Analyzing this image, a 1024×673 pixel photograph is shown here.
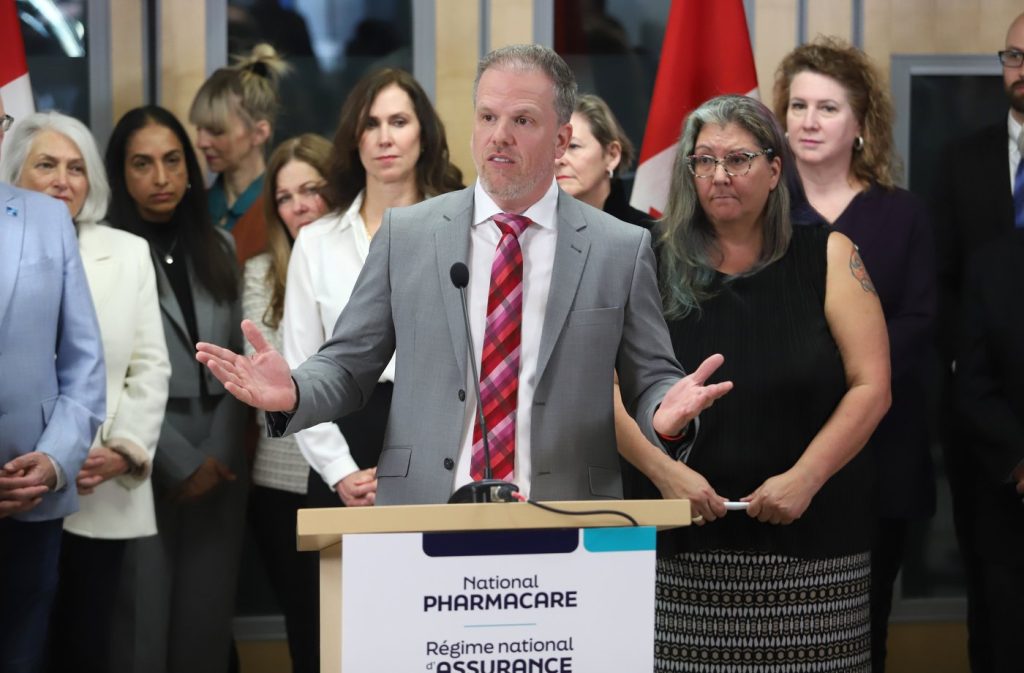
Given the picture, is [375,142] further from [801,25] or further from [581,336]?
[801,25]

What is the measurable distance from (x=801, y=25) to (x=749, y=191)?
6.67 feet

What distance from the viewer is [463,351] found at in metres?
2.33

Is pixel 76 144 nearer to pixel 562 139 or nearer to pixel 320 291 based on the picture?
pixel 320 291

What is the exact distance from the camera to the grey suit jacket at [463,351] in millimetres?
2350

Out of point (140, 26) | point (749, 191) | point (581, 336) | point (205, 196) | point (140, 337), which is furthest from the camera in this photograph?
point (140, 26)

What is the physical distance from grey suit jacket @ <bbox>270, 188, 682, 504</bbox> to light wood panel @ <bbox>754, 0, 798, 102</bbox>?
2575 millimetres

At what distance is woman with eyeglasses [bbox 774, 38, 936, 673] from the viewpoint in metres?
3.77

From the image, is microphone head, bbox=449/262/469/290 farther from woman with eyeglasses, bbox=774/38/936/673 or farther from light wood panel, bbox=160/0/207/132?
light wood panel, bbox=160/0/207/132

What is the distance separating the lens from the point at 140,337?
3.96m

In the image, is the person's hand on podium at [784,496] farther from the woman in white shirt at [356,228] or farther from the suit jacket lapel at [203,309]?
the suit jacket lapel at [203,309]

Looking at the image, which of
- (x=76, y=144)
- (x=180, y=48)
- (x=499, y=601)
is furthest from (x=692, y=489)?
(x=180, y=48)

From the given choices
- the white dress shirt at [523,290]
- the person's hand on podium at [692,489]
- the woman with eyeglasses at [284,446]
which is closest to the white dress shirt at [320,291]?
the woman with eyeglasses at [284,446]

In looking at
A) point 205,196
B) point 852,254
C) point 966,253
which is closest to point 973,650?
point 966,253

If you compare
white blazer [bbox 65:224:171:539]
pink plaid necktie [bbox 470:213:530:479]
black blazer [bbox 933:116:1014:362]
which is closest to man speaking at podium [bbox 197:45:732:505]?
pink plaid necktie [bbox 470:213:530:479]
